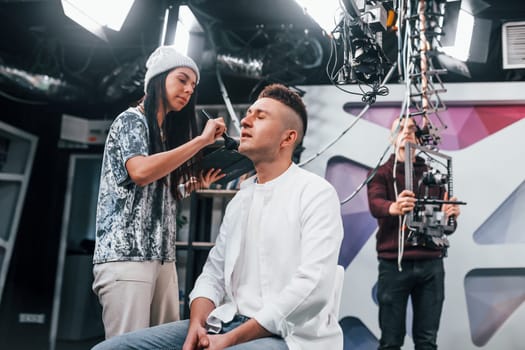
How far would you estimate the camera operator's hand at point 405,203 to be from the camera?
→ 266 cm

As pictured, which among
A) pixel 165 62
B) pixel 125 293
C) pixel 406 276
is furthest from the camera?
pixel 406 276

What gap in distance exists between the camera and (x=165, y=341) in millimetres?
1318

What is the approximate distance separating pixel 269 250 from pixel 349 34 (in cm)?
Result: 94

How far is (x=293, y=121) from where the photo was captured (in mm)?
1607

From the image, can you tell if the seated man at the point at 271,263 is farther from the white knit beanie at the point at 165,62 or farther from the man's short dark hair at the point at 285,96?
the white knit beanie at the point at 165,62

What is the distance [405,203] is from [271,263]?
148 centimetres

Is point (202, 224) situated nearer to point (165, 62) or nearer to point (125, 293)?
point (165, 62)

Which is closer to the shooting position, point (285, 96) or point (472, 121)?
point (285, 96)

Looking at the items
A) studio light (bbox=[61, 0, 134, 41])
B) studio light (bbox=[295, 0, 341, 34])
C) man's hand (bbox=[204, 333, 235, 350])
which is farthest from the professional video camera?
studio light (bbox=[61, 0, 134, 41])

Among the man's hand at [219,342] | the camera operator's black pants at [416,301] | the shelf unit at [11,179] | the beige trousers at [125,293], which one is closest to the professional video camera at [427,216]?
the camera operator's black pants at [416,301]

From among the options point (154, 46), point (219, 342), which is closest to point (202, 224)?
point (154, 46)

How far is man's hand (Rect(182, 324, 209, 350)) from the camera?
1.25 metres

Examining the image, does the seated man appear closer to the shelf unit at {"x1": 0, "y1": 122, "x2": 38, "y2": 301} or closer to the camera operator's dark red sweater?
the camera operator's dark red sweater

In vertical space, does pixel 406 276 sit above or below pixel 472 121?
below
